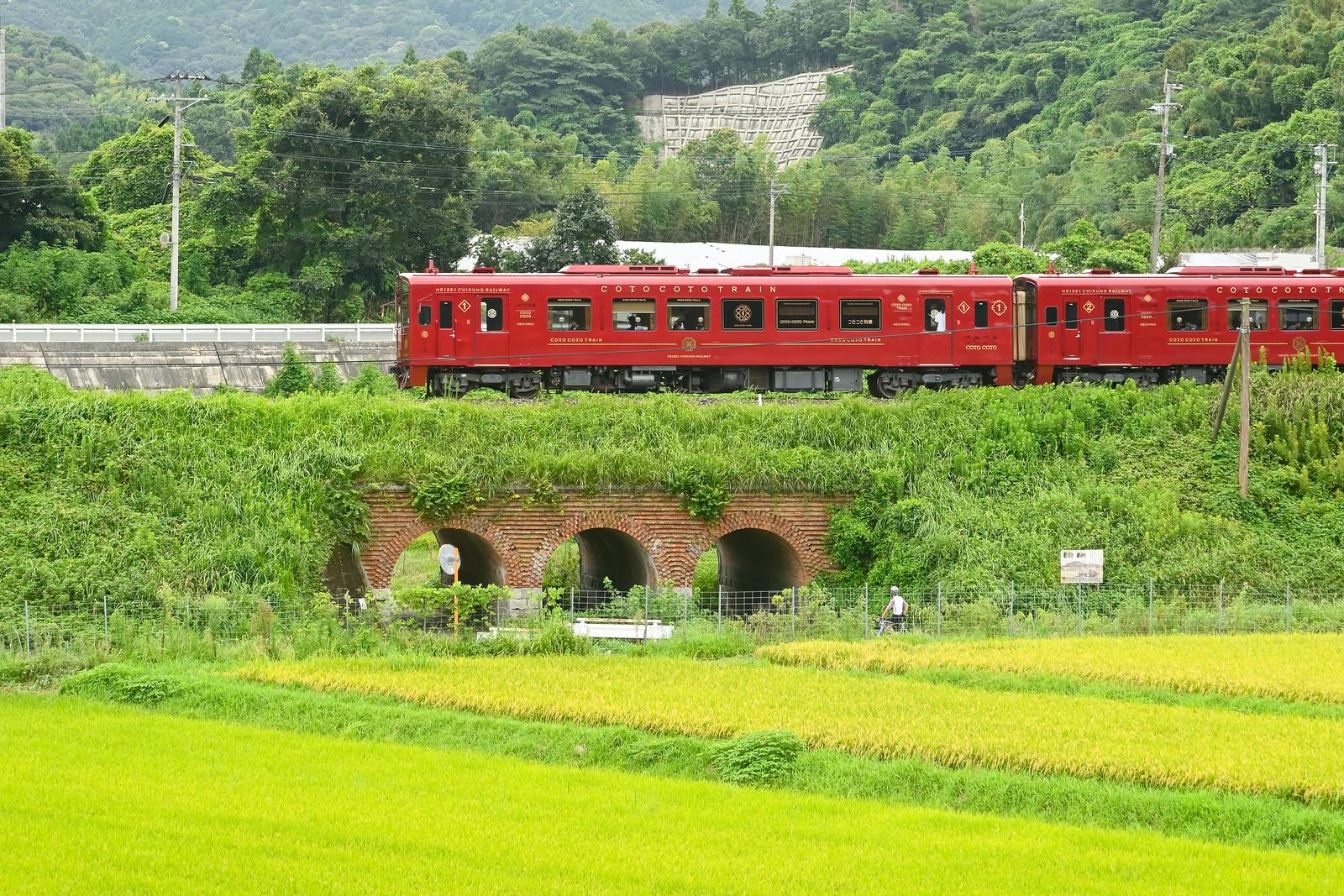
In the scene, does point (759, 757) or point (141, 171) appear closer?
point (759, 757)

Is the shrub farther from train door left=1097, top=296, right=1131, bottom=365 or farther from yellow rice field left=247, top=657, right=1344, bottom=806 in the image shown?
train door left=1097, top=296, right=1131, bottom=365

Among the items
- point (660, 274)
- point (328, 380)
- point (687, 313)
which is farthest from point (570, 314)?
point (328, 380)

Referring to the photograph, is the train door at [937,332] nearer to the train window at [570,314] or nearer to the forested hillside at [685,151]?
the train window at [570,314]

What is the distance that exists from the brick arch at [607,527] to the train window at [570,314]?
5706mm

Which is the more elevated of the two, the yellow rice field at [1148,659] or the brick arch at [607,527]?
the brick arch at [607,527]

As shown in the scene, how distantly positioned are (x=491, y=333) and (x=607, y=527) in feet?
20.4

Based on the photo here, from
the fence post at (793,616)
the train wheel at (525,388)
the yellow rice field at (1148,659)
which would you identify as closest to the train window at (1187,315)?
the yellow rice field at (1148,659)

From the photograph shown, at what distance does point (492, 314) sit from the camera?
33.7 meters

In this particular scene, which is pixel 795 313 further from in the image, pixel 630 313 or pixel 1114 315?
pixel 1114 315

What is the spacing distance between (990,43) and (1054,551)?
3227 inches

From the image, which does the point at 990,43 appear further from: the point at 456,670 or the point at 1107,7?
the point at 456,670

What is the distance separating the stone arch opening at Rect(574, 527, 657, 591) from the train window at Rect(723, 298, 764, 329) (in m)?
5.01

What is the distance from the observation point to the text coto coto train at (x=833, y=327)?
111 feet

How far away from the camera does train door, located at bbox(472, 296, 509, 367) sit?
33656mm
